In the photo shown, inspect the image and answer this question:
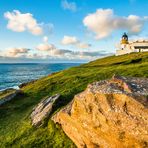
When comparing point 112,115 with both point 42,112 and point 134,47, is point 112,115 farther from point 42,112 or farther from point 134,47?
point 134,47

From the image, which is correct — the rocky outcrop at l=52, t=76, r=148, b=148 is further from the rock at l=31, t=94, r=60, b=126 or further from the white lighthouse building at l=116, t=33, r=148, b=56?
the white lighthouse building at l=116, t=33, r=148, b=56

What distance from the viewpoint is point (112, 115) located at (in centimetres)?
2061

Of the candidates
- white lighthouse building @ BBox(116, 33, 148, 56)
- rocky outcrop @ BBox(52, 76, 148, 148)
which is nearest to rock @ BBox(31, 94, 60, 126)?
rocky outcrop @ BBox(52, 76, 148, 148)

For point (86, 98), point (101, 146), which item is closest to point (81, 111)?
point (86, 98)

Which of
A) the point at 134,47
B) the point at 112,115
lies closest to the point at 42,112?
the point at 112,115

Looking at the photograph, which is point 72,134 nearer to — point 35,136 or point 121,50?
point 35,136

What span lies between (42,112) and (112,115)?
1310 centimetres

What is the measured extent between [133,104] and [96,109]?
303cm

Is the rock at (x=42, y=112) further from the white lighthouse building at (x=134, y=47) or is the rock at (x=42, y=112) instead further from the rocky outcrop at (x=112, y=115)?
the white lighthouse building at (x=134, y=47)

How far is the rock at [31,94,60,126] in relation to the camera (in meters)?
30.9

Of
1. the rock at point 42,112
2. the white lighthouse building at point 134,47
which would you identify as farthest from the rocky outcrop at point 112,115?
the white lighthouse building at point 134,47

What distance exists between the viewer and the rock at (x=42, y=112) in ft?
101

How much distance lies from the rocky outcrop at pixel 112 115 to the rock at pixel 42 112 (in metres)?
6.65

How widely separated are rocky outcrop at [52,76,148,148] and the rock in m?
6.65
